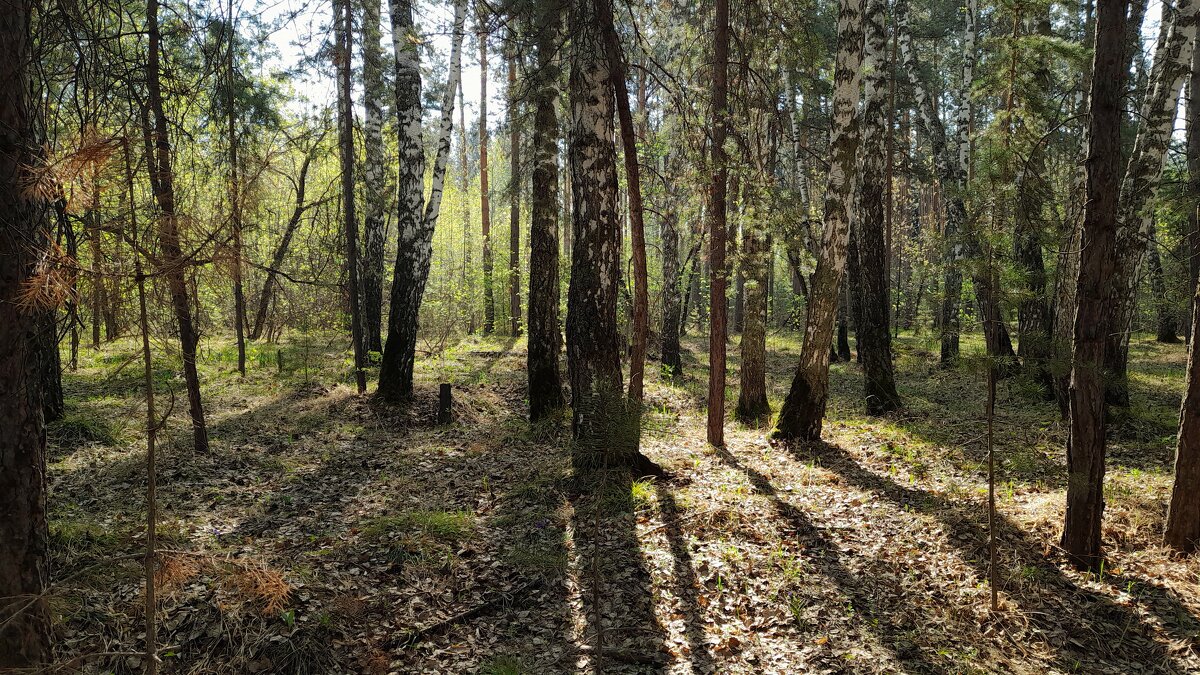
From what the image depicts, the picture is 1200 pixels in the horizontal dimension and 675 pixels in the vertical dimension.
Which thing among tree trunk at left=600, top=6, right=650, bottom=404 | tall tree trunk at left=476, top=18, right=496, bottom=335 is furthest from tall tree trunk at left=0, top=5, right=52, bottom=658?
tall tree trunk at left=476, top=18, right=496, bottom=335

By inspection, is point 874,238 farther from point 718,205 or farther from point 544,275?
point 544,275

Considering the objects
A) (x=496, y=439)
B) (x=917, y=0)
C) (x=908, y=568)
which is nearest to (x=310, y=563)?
(x=496, y=439)

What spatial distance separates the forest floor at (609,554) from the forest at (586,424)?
0.04 m

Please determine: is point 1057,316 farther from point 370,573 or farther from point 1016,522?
point 370,573

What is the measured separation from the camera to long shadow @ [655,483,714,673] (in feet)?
14.9

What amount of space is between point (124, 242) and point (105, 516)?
14.4 feet

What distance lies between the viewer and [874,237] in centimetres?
1106

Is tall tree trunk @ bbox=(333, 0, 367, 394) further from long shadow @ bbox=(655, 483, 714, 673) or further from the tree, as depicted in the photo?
long shadow @ bbox=(655, 483, 714, 673)

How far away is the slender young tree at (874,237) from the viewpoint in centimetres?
1022

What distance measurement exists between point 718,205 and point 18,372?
675 centimetres

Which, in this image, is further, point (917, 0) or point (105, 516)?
point (917, 0)

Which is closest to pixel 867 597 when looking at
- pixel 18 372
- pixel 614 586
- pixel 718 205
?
pixel 614 586

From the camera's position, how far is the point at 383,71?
1266 centimetres

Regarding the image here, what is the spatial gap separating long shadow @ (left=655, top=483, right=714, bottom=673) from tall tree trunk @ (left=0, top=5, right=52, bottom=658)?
3863 mm
